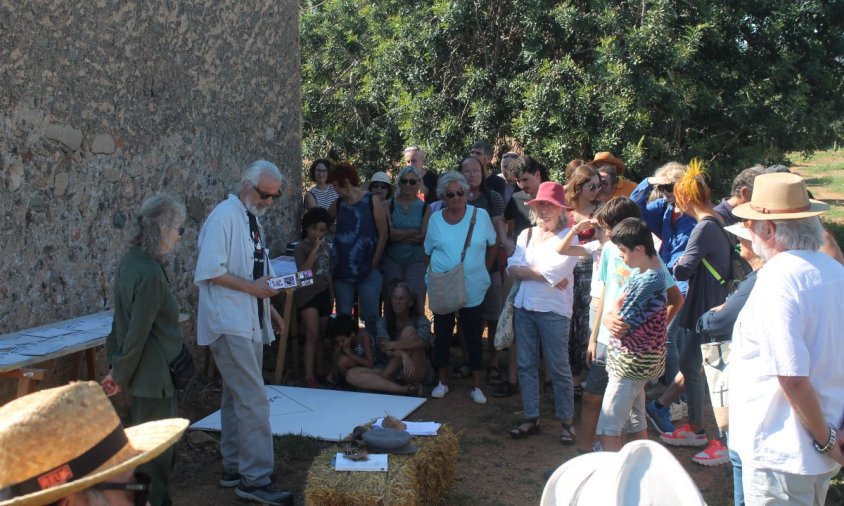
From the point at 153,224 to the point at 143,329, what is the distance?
51 cm

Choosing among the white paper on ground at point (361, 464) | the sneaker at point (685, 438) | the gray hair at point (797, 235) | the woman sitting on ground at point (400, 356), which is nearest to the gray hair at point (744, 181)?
the sneaker at point (685, 438)

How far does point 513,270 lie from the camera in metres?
5.99

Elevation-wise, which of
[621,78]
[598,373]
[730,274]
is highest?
[621,78]

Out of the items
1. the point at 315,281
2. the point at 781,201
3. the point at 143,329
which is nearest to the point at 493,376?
the point at 315,281

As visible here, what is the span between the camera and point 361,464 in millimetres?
4469

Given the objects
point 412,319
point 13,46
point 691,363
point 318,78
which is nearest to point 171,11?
point 13,46

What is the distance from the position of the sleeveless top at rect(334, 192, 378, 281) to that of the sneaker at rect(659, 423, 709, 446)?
291 centimetres

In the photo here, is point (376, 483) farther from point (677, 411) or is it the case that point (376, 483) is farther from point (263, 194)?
point (677, 411)

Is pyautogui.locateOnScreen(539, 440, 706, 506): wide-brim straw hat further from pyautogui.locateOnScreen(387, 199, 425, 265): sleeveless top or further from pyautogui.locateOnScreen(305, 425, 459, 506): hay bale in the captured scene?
pyautogui.locateOnScreen(387, 199, 425, 265): sleeveless top

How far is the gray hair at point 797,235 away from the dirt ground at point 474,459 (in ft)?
8.27

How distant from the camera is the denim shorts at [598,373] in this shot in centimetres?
501

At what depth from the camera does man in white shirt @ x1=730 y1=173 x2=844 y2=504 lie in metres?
2.99

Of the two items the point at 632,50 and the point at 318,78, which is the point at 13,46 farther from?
the point at 318,78

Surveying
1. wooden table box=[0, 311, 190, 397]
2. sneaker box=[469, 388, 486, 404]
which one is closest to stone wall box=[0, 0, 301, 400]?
wooden table box=[0, 311, 190, 397]
